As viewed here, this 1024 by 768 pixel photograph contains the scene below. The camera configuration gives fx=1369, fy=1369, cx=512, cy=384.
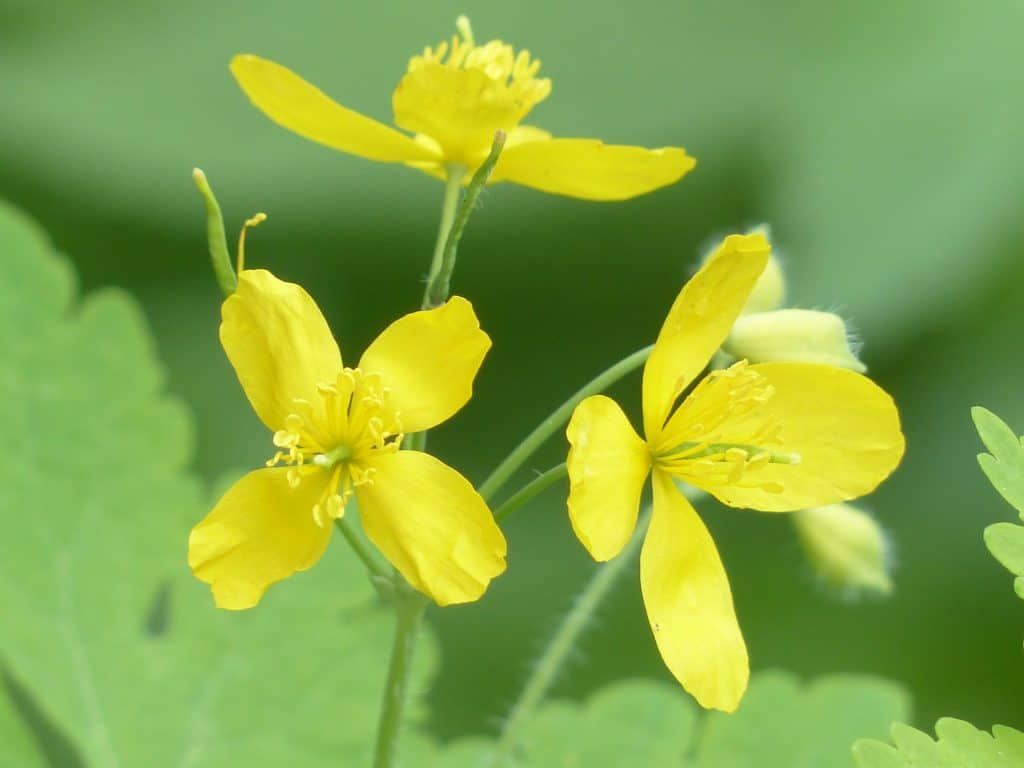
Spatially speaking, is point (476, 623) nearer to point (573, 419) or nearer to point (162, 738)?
point (162, 738)

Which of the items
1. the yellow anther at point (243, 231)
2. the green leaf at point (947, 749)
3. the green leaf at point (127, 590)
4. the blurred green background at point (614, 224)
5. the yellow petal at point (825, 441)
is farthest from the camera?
the blurred green background at point (614, 224)

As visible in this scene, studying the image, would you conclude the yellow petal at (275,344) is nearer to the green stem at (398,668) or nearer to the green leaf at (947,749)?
the green stem at (398,668)

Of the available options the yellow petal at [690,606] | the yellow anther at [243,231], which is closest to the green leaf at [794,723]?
the yellow petal at [690,606]

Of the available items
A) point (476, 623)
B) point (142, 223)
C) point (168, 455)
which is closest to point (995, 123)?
point (476, 623)

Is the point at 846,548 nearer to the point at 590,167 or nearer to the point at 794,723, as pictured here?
the point at 794,723

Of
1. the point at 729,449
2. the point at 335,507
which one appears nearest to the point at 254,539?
the point at 335,507

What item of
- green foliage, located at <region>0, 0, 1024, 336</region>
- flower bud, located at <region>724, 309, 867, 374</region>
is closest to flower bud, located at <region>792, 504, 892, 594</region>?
flower bud, located at <region>724, 309, 867, 374</region>
